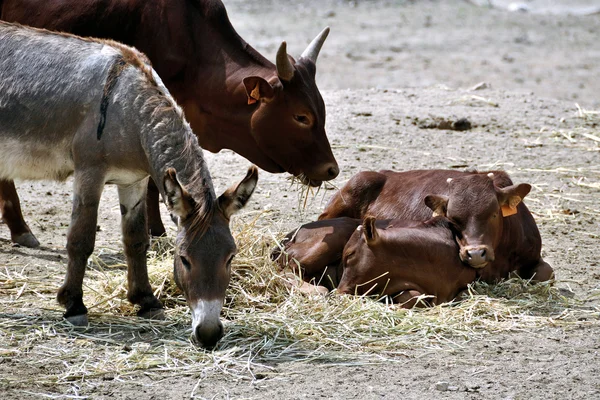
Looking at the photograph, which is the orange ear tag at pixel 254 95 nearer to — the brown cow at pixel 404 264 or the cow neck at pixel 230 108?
the cow neck at pixel 230 108

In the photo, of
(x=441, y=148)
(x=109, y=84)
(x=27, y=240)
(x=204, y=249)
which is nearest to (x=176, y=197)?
(x=204, y=249)

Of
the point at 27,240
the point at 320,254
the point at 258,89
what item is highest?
the point at 258,89

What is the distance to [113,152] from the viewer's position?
6328mm

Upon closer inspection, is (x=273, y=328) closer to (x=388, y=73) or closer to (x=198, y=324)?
(x=198, y=324)

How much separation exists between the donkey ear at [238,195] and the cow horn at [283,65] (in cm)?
187

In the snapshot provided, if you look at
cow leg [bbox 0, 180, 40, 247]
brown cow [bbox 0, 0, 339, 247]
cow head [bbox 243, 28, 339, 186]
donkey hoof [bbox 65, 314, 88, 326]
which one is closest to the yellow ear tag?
cow head [bbox 243, 28, 339, 186]

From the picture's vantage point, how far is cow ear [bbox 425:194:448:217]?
7.48 meters

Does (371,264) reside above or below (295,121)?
below

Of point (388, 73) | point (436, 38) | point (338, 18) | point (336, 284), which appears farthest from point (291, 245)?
point (338, 18)

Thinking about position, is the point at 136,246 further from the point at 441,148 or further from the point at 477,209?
the point at 441,148

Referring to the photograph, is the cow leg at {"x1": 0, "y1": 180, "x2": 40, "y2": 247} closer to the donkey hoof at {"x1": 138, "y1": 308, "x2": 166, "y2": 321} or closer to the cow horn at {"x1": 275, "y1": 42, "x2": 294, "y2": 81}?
the donkey hoof at {"x1": 138, "y1": 308, "x2": 166, "y2": 321}

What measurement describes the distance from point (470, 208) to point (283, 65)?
1792 millimetres

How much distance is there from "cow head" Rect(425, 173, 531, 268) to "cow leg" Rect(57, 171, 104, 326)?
99.0 inches

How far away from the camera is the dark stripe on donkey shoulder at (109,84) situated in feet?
20.9
